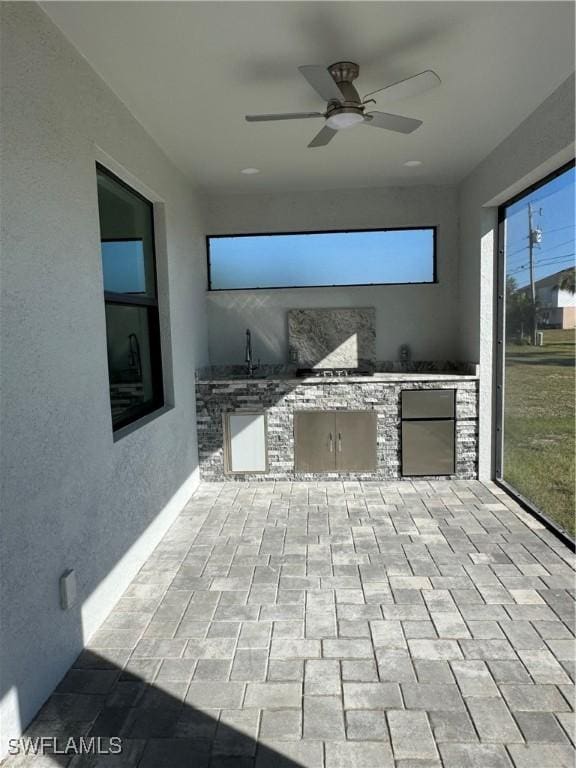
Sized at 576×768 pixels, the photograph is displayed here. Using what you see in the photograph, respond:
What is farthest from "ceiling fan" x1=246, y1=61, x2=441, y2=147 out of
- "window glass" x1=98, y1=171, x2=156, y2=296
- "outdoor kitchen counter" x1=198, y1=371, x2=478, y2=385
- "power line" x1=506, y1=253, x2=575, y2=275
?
"outdoor kitchen counter" x1=198, y1=371, x2=478, y2=385

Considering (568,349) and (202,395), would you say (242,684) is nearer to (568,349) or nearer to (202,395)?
(568,349)

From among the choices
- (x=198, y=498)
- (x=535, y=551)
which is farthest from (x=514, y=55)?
(x=198, y=498)

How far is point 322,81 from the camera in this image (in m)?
2.45

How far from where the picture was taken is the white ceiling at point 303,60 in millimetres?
2271

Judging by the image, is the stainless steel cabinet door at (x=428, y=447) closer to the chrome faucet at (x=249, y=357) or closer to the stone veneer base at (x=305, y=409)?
the stone veneer base at (x=305, y=409)

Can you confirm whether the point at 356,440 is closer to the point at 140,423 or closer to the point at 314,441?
the point at 314,441

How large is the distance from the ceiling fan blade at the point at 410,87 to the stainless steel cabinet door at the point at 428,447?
9.41 feet

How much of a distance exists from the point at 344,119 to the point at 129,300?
1.72 meters

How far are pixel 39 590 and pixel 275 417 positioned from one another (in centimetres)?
299

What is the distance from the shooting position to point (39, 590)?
2053mm

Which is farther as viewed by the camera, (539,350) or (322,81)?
(539,350)

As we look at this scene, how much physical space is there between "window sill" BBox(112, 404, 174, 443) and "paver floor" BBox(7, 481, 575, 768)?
84 centimetres

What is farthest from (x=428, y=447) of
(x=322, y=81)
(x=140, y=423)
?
(x=322, y=81)

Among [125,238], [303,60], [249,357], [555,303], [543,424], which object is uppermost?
[303,60]
